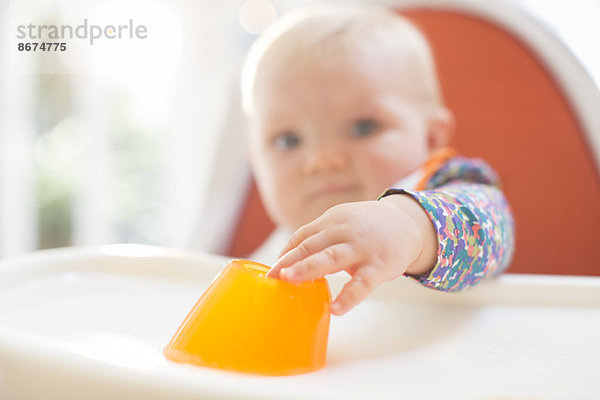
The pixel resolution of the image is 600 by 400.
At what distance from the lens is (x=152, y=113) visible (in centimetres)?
214

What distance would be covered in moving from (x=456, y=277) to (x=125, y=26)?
0.99 metres

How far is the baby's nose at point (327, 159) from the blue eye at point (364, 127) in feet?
0.12

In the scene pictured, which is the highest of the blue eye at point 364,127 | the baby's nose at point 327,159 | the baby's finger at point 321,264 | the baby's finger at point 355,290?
the blue eye at point 364,127

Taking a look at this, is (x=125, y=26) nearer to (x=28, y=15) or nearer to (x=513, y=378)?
(x=28, y=15)

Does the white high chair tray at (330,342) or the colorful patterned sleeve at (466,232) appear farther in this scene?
the colorful patterned sleeve at (466,232)

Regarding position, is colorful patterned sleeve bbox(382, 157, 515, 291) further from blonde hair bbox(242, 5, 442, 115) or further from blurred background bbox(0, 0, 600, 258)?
blurred background bbox(0, 0, 600, 258)

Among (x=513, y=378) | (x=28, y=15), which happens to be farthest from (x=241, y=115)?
(x=28, y=15)

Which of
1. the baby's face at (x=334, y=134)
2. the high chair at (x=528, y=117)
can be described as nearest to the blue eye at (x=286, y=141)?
the baby's face at (x=334, y=134)

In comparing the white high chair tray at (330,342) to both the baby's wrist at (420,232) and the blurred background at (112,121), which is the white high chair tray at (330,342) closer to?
the baby's wrist at (420,232)

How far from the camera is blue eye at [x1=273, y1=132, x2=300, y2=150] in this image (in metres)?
0.76

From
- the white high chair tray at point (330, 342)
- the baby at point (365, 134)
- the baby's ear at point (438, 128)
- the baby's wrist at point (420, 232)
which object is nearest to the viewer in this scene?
the white high chair tray at point (330, 342)

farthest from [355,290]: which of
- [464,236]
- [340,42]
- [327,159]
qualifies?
[340,42]

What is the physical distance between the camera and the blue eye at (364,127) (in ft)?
2.39

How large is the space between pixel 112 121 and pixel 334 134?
1604 millimetres
